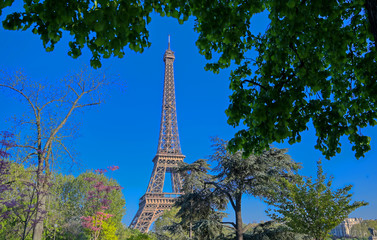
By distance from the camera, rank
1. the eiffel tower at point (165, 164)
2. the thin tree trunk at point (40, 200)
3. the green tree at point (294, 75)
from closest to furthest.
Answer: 1. the green tree at point (294, 75)
2. the thin tree trunk at point (40, 200)
3. the eiffel tower at point (165, 164)

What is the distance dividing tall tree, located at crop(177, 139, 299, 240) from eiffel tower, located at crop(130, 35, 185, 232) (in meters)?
20.8

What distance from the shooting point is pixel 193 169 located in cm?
1750

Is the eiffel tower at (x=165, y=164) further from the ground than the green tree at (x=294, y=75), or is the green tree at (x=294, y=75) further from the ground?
the eiffel tower at (x=165, y=164)

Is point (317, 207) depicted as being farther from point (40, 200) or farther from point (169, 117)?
point (169, 117)

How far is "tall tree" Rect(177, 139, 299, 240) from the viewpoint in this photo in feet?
46.6

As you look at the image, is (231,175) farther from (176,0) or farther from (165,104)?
(165,104)

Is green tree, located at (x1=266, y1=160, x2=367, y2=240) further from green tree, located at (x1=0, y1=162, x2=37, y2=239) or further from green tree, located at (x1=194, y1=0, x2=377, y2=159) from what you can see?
green tree, located at (x1=0, y1=162, x2=37, y2=239)

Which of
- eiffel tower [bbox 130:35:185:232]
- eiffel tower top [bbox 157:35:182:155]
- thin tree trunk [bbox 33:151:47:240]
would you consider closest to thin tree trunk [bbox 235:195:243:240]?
thin tree trunk [bbox 33:151:47:240]

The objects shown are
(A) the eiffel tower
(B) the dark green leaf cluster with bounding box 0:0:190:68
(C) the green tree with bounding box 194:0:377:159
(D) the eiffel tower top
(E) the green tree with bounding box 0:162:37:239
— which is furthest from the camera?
(D) the eiffel tower top

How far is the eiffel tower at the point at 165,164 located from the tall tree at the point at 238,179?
20761 millimetres

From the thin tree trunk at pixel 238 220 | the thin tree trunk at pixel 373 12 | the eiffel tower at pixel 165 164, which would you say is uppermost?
the eiffel tower at pixel 165 164

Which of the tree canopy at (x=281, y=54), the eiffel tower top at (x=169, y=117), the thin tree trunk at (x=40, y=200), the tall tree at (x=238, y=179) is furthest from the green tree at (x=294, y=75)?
the eiffel tower top at (x=169, y=117)

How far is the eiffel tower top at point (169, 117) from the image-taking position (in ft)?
164

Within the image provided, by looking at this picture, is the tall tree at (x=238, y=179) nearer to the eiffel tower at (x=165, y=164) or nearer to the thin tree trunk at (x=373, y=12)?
the thin tree trunk at (x=373, y=12)
